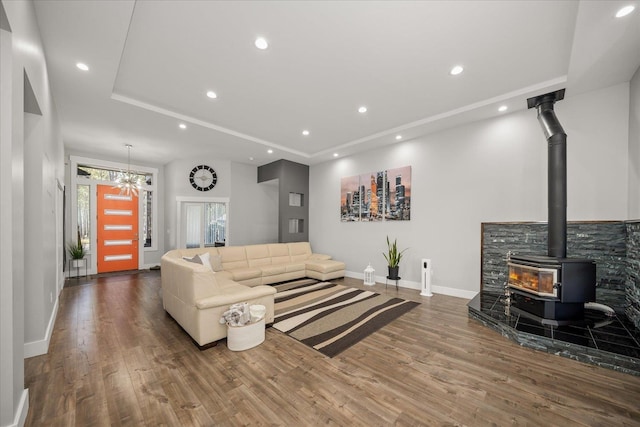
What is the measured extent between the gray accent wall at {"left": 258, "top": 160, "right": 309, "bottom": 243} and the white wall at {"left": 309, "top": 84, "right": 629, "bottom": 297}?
1.60m

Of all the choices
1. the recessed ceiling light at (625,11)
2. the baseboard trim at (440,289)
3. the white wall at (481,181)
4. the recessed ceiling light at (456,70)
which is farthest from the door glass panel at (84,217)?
the recessed ceiling light at (625,11)

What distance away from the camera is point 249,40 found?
2480 mm

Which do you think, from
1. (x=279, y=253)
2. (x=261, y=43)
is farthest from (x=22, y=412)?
(x=279, y=253)

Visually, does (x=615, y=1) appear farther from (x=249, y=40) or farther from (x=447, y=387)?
(x=447, y=387)

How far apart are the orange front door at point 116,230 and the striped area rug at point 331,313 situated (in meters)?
4.85

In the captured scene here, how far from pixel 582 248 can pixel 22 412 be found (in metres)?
5.73

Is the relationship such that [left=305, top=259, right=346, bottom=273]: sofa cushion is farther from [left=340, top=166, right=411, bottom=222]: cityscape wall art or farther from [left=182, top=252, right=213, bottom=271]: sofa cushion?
[left=182, top=252, right=213, bottom=271]: sofa cushion

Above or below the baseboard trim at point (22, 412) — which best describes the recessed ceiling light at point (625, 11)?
above

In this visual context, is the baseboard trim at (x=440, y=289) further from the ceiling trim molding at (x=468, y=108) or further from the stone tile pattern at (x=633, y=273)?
the ceiling trim molding at (x=468, y=108)

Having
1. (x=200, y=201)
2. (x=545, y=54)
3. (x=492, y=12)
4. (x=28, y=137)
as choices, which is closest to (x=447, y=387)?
(x=492, y=12)

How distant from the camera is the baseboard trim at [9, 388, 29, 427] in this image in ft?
4.82

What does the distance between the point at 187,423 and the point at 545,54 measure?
4.64 meters

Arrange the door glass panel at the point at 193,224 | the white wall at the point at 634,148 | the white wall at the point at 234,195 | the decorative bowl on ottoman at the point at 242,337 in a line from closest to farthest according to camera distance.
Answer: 1. the decorative bowl on ottoman at the point at 242,337
2. the white wall at the point at 634,148
3. the white wall at the point at 234,195
4. the door glass panel at the point at 193,224

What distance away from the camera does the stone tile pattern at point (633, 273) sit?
2.75m
